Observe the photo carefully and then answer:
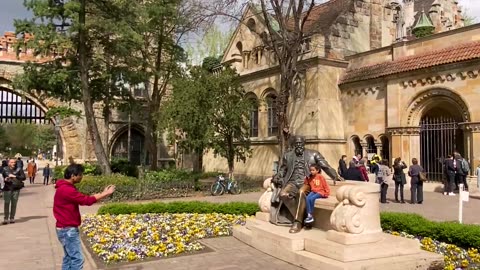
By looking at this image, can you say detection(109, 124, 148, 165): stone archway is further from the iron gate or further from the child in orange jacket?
the child in orange jacket

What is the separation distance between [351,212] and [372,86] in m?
16.7

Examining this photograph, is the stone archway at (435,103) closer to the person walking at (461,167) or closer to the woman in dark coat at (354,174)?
the person walking at (461,167)

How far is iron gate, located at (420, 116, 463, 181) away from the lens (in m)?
19.8

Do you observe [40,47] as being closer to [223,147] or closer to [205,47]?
[223,147]

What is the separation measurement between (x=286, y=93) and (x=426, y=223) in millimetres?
11945

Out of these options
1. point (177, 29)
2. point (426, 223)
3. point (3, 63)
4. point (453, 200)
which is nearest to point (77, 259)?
point (426, 223)

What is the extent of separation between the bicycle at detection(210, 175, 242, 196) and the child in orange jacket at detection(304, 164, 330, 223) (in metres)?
12.0

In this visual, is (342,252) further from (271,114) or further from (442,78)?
(271,114)

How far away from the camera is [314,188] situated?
780cm

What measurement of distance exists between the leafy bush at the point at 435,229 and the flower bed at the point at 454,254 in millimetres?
185

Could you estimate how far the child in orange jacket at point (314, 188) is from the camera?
7.63 meters

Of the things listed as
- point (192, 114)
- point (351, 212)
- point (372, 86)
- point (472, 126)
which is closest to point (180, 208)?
point (351, 212)

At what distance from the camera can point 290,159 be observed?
8273 millimetres

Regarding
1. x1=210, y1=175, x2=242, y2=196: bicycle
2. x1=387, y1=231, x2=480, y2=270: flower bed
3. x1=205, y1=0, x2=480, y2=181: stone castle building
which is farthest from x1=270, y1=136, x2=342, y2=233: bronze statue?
x1=205, y1=0, x2=480, y2=181: stone castle building
